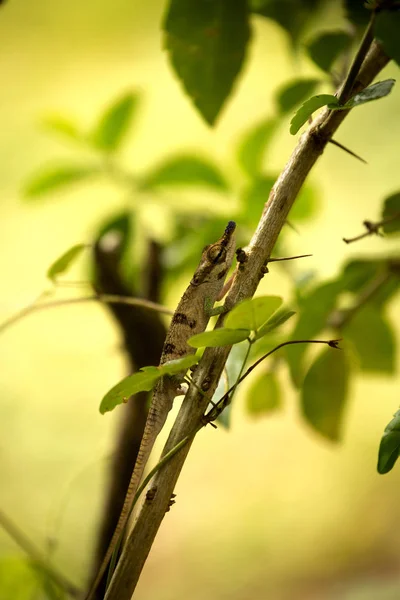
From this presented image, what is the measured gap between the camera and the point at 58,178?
51.6 inches

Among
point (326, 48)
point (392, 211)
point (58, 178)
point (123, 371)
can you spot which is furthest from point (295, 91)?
point (123, 371)

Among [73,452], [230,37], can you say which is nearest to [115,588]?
[230,37]

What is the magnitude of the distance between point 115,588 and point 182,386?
0.90 feet

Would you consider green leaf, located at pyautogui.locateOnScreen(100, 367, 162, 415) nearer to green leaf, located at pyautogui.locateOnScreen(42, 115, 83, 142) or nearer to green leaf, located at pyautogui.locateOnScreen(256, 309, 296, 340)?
green leaf, located at pyautogui.locateOnScreen(256, 309, 296, 340)

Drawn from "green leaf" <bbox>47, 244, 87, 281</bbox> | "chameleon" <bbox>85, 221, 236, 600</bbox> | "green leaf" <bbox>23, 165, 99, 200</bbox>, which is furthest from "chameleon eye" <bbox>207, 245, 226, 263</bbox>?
"green leaf" <bbox>23, 165, 99, 200</bbox>

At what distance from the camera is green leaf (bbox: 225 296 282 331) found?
48cm

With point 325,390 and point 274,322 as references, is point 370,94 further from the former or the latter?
point 325,390

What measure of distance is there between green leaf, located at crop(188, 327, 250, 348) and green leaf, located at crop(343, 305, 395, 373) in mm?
552

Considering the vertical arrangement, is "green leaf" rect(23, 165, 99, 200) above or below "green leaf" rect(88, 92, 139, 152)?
below

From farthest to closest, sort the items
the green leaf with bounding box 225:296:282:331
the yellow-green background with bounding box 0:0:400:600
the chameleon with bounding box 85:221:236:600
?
the yellow-green background with bounding box 0:0:400:600 → the chameleon with bounding box 85:221:236:600 → the green leaf with bounding box 225:296:282:331

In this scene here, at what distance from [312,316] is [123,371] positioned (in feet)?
2.11

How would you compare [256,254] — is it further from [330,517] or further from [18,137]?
[18,137]

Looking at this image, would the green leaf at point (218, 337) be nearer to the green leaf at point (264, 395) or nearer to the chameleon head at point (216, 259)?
the chameleon head at point (216, 259)

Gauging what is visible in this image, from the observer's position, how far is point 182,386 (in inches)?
29.7
